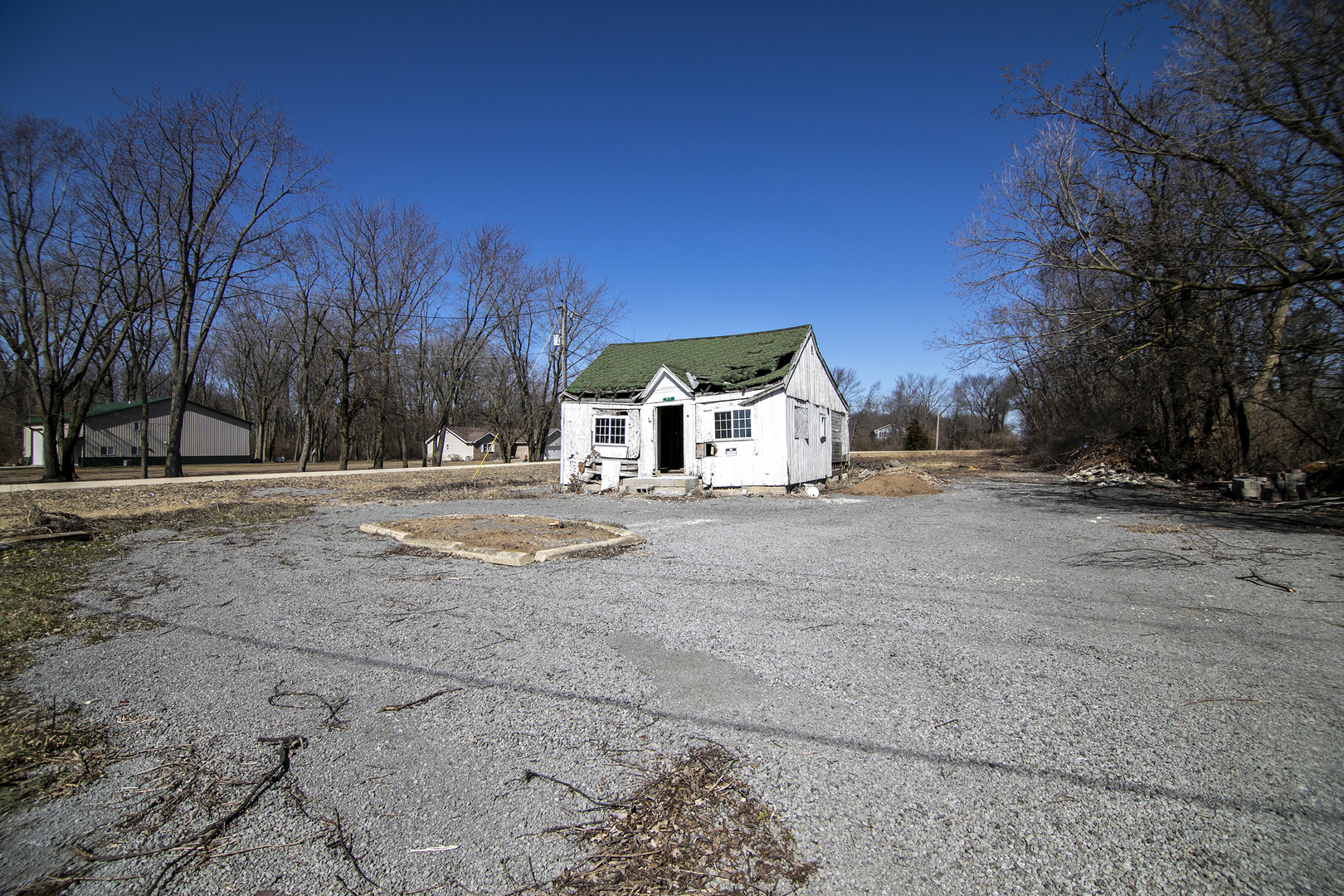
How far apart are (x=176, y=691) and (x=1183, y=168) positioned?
15.9m

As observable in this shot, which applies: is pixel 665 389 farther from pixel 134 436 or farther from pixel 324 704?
pixel 134 436

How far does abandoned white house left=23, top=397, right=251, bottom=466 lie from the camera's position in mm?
34812

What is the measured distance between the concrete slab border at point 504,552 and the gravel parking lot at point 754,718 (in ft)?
1.90

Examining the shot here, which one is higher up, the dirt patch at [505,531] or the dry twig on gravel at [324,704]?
the dirt patch at [505,531]

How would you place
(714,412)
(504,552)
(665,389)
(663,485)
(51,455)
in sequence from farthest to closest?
1. (51,455)
2. (665,389)
3. (714,412)
4. (663,485)
5. (504,552)

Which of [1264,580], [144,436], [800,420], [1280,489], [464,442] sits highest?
[464,442]

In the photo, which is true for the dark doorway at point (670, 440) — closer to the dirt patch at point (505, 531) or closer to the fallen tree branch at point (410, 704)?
the dirt patch at point (505, 531)

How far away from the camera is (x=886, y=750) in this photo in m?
2.81

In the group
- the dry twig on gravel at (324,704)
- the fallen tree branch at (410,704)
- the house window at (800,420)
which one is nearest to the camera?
the dry twig on gravel at (324,704)

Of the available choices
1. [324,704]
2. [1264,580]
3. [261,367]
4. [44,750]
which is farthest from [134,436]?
[1264,580]

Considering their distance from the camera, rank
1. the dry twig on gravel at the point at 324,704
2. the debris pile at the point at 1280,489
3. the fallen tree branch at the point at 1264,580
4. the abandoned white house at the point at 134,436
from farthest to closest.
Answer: the abandoned white house at the point at 134,436 < the debris pile at the point at 1280,489 < the fallen tree branch at the point at 1264,580 < the dry twig on gravel at the point at 324,704

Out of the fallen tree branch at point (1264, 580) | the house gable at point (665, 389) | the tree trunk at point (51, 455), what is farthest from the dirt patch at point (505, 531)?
the tree trunk at point (51, 455)

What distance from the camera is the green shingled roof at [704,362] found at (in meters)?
18.0

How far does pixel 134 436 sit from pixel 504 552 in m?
43.1
